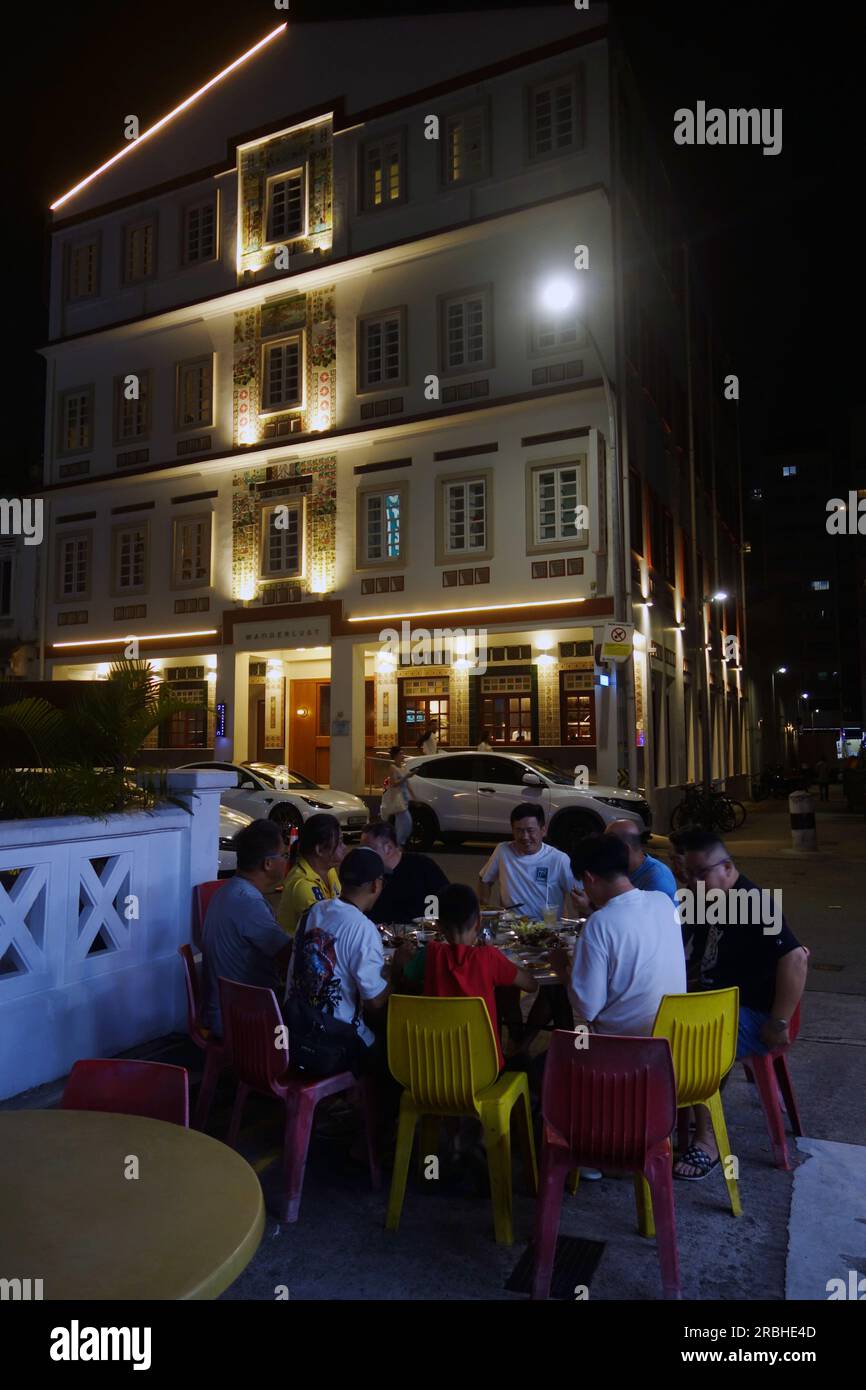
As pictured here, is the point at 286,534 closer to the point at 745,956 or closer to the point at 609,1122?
the point at 745,956

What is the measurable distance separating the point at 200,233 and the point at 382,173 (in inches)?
216

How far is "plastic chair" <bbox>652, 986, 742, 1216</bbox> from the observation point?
3.68 m

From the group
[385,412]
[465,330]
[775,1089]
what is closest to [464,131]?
[465,330]

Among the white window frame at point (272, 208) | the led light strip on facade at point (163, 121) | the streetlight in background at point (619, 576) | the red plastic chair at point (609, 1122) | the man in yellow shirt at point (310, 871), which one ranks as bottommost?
the red plastic chair at point (609, 1122)

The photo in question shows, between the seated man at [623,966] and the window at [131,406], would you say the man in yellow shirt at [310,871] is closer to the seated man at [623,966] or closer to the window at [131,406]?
the seated man at [623,966]

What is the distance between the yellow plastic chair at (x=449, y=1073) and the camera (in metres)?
3.60

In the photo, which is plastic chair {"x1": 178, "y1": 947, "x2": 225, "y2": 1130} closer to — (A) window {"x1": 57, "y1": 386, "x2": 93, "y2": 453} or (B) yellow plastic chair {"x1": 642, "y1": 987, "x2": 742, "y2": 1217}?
(B) yellow plastic chair {"x1": 642, "y1": 987, "x2": 742, "y2": 1217}

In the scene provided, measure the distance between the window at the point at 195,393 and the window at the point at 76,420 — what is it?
10.7ft

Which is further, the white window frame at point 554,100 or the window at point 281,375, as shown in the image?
the window at point 281,375

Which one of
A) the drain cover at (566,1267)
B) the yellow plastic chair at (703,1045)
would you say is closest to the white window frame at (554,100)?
the yellow plastic chair at (703,1045)

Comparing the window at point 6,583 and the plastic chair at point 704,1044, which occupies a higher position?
the window at point 6,583

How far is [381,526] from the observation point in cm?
2108
